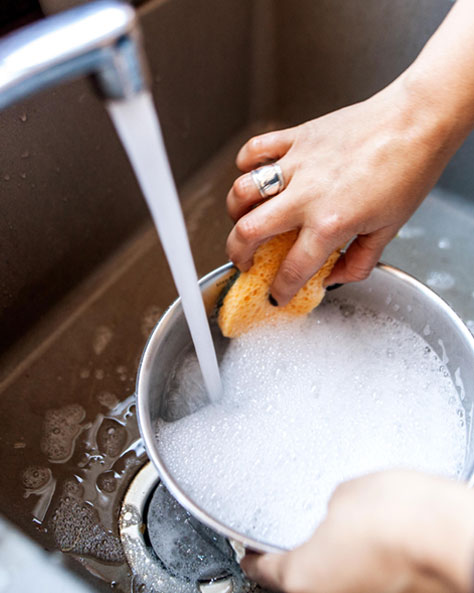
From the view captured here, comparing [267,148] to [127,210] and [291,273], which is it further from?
[127,210]

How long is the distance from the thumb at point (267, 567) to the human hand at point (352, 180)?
0.22 metres

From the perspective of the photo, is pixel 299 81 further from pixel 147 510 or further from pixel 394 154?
pixel 147 510

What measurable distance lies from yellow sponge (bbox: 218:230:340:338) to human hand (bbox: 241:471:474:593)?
0.77 feet

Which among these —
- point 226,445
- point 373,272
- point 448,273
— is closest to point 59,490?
point 226,445

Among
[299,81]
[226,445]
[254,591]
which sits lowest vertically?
[254,591]

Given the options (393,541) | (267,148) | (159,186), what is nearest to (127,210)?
(267,148)

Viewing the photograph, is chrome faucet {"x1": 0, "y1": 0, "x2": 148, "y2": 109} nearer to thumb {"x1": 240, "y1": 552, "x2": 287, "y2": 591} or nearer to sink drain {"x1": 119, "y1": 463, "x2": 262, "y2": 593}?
thumb {"x1": 240, "y1": 552, "x2": 287, "y2": 591}

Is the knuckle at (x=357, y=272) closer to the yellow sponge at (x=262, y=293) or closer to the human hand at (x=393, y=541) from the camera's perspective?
the yellow sponge at (x=262, y=293)

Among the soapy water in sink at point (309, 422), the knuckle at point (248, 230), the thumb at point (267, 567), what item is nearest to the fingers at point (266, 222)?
the knuckle at point (248, 230)

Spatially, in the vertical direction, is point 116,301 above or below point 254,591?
above

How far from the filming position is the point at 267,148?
1.58 ft

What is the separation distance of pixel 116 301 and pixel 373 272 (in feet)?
1.13

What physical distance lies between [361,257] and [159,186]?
8.9 inches

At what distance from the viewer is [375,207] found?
43cm
